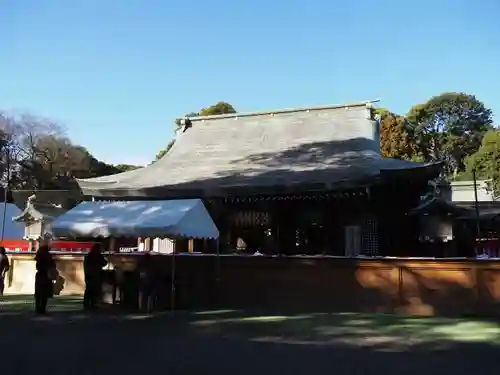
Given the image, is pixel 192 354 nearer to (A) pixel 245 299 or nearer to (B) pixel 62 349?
(B) pixel 62 349

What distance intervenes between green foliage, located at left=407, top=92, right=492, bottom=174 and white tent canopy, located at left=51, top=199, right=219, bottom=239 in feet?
140

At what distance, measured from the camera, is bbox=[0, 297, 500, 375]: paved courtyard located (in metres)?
7.11

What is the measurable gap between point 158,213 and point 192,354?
5711 millimetres

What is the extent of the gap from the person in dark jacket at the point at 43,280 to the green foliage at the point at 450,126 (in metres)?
44.4

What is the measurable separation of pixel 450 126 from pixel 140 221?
5301cm

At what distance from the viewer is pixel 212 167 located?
20.2 m

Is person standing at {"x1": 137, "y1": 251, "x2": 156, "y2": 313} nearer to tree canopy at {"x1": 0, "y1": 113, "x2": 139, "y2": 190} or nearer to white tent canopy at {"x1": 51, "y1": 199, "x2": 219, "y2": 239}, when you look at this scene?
white tent canopy at {"x1": 51, "y1": 199, "x2": 219, "y2": 239}

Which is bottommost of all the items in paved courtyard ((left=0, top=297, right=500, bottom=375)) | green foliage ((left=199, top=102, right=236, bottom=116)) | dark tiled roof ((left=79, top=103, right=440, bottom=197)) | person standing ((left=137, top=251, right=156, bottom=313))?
paved courtyard ((left=0, top=297, right=500, bottom=375))

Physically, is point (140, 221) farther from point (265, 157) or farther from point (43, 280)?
point (265, 157)

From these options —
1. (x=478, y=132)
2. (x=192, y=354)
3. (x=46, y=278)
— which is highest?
(x=478, y=132)

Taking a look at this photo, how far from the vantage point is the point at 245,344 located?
8.77 meters

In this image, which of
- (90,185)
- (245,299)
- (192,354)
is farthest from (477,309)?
(90,185)

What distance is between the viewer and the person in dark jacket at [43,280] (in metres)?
12.4

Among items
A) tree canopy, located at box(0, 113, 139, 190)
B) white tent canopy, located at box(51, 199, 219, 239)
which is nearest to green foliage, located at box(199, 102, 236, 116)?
tree canopy, located at box(0, 113, 139, 190)
